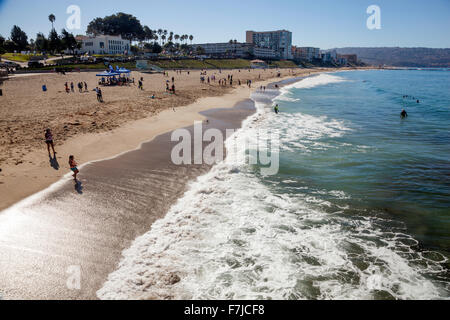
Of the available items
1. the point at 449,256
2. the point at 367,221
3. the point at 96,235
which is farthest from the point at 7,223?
the point at 449,256

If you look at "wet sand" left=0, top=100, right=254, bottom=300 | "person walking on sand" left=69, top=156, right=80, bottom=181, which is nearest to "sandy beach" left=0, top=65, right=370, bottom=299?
"wet sand" left=0, top=100, right=254, bottom=300

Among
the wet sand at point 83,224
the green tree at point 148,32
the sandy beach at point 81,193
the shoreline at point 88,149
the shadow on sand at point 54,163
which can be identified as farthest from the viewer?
the green tree at point 148,32

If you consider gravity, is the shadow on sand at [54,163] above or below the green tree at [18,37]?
below

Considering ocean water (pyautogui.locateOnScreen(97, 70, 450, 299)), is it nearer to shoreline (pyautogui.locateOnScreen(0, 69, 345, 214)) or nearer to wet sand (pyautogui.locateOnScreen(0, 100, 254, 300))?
wet sand (pyautogui.locateOnScreen(0, 100, 254, 300))

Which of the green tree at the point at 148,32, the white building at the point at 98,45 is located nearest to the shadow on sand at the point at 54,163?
the white building at the point at 98,45

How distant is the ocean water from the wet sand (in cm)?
60

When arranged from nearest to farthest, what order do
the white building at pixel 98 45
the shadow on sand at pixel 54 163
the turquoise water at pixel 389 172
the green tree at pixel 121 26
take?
the turquoise water at pixel 389 172, the shadow on sand at pixel 54 163, the white building at pixel 98 45, the green tree at pixel 121 26

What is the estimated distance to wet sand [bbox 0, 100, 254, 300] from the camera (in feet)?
20.7

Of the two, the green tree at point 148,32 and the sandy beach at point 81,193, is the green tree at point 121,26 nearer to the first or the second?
the green tree at point 148,32

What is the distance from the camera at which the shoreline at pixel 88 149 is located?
33.9ft

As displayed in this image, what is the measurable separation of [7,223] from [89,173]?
4.24m

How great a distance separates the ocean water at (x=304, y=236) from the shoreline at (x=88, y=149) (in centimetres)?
610
